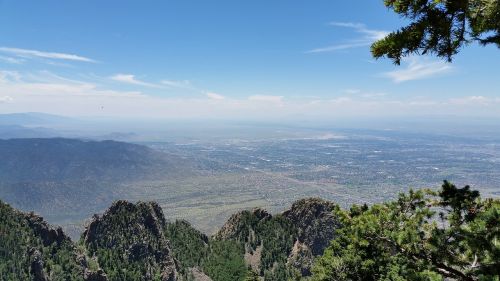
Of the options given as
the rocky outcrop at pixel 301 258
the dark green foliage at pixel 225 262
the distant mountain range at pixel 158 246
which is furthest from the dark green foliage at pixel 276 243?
the dark green foliage at pixel 225 262

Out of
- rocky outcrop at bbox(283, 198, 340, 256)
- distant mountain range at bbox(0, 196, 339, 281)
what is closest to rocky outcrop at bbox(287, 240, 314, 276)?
distant mountain range at bbox(0, 196, 339, 281)

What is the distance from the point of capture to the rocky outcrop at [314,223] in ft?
360

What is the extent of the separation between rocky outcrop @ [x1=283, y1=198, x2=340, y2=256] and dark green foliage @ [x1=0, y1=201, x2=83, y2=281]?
5598cm

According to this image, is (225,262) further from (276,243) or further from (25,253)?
(25,253)

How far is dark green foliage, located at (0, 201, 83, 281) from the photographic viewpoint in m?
88.1

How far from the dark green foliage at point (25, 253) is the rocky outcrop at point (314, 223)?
55982 mm

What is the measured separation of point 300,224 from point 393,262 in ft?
293

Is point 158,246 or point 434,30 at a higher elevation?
point 434,30

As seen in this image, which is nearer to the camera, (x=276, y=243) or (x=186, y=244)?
(x=276, y=243)

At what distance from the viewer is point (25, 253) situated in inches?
3570

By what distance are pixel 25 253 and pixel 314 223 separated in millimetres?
69514

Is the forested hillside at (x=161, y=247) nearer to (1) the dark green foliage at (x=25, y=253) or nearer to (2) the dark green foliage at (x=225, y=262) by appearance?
(2) the dark green foliage at (x=225, y=262)

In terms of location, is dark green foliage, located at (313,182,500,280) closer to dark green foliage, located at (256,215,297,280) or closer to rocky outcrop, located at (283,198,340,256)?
dark green foliage, located at (256,215,297,280)

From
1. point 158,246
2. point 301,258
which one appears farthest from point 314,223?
point 158,246
